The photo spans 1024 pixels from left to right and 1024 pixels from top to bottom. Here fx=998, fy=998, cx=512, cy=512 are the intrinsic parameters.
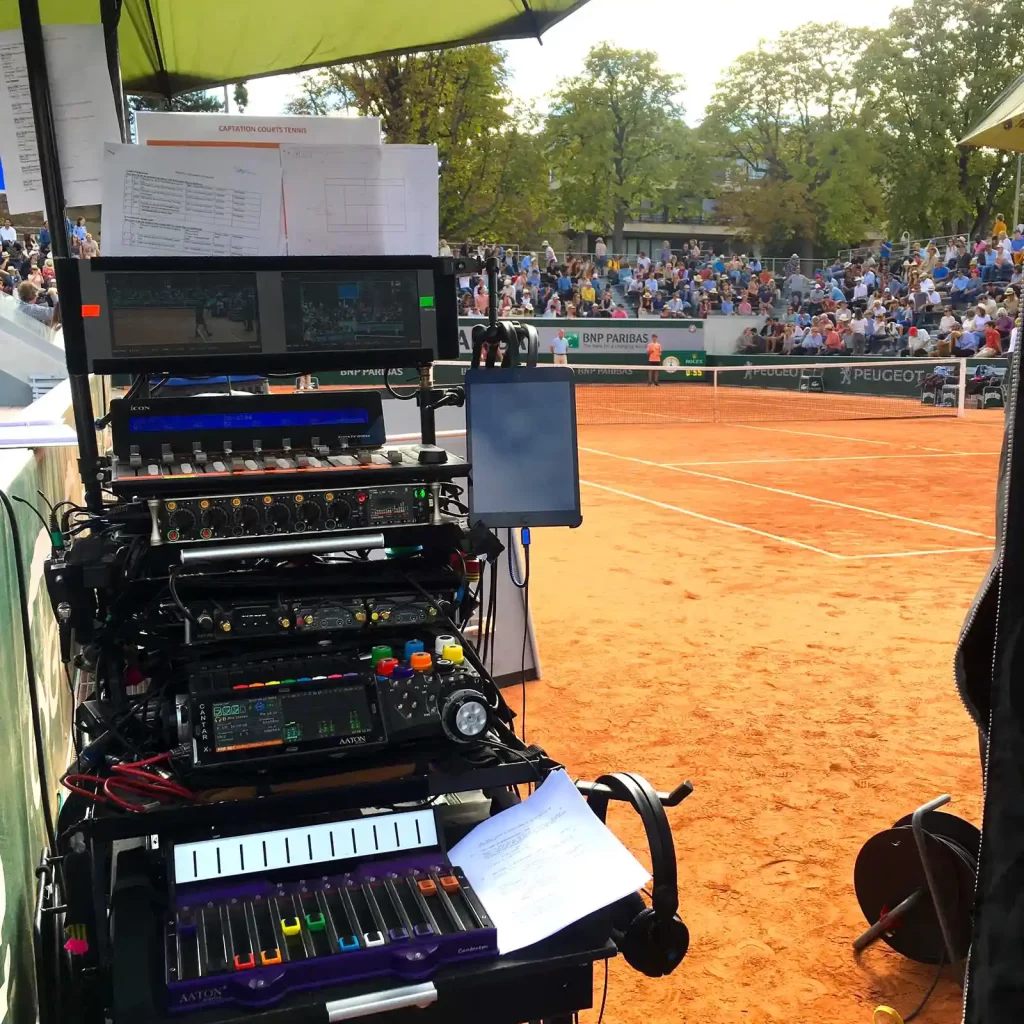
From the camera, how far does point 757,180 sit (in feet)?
149

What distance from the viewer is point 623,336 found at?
3103 cm

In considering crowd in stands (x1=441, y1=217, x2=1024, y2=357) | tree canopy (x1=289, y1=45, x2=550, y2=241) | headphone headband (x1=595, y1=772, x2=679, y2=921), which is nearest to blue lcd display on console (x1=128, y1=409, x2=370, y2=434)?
headphone headband (x1=595, y1=772, x2=679, y2=921)

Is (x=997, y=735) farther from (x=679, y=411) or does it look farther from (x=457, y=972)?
(x=679, y=411)

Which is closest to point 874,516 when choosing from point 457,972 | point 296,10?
point 296,10

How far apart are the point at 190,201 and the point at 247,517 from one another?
0.83 meters

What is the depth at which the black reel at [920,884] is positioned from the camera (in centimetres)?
290

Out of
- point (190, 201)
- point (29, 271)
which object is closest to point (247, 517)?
point (190, 201)

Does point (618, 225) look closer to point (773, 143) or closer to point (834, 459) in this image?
point (773, 143)

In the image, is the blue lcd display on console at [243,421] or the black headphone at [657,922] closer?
the black headphone at [657,922]

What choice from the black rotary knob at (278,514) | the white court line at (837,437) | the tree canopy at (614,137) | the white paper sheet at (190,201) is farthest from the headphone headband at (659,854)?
the tree canopy at (614,137)

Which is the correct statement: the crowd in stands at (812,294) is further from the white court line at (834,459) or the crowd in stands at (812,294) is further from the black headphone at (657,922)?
the black headphone at (657,922)

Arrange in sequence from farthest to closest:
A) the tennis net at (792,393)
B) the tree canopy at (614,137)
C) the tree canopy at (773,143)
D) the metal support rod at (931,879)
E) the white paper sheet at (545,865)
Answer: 1. the tree canopy at (614,137)
2. the tree canopy at (773,143)
3. the tennis net at (792,393)
4. the metal support rod at (931,879)
5. the white paper sheet at (545,865)

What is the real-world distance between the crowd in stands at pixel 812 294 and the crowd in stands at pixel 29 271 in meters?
10.1

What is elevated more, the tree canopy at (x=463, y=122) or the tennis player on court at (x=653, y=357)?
the tree canopy at (x=463, y=122)
